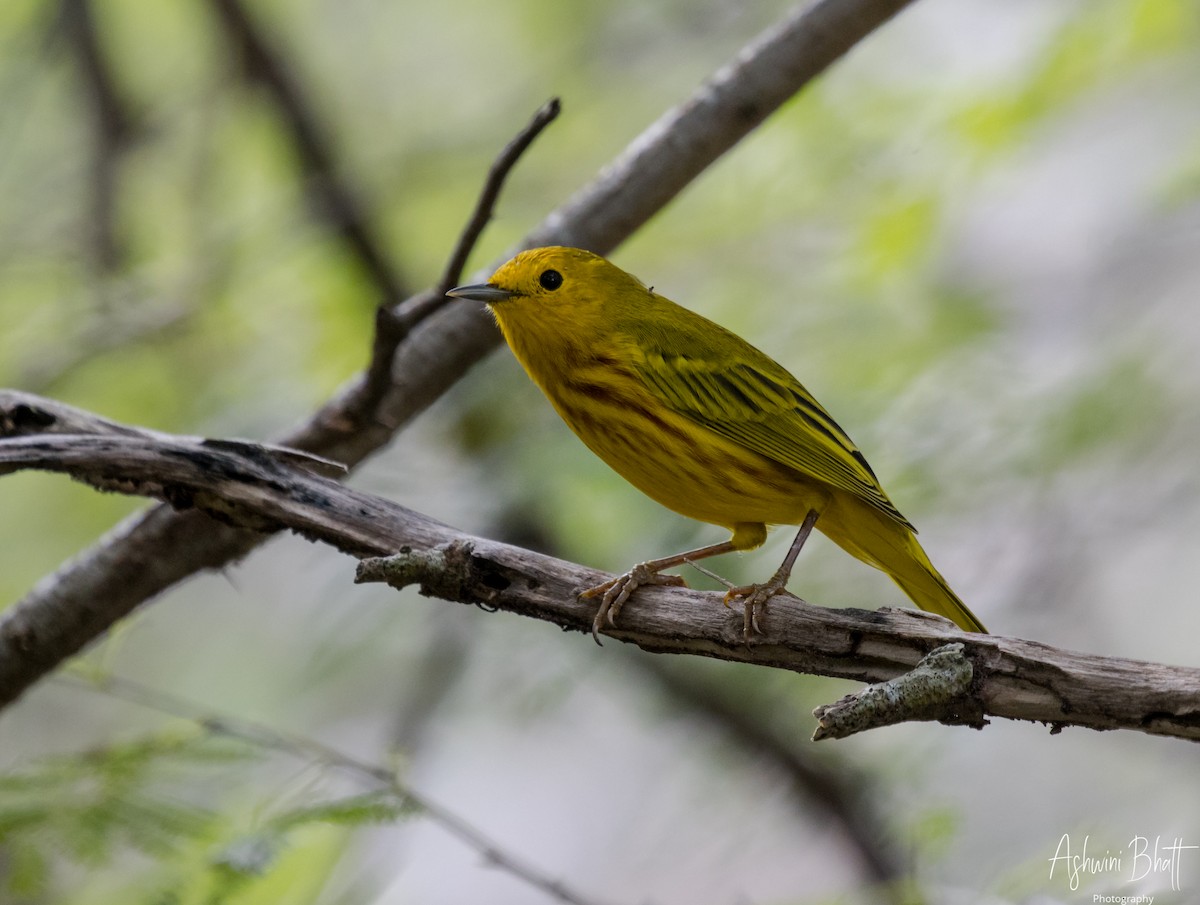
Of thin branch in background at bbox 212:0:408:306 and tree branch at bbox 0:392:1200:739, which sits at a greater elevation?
thin branch in background at bbox 212:0:408:306

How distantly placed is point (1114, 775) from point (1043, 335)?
2406 millimetres

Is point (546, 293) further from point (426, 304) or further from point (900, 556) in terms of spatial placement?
point (900, 556)

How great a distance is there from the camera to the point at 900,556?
3406 mm

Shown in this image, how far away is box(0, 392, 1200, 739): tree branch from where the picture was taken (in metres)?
2.32

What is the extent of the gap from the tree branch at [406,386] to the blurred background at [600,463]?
0.31 metres

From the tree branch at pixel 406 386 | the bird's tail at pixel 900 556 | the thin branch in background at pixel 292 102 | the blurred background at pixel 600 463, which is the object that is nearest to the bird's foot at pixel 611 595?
the bird's tail at pixel 900 556

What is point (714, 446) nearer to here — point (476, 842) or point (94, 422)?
point (476, 842)

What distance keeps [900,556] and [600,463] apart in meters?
1.86

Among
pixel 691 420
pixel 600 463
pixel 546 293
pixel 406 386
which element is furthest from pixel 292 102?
pixel 691 420

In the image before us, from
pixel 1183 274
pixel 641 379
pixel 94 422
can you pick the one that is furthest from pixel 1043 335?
pixel 94 422

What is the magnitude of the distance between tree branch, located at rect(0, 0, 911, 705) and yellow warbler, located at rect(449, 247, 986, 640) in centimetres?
29

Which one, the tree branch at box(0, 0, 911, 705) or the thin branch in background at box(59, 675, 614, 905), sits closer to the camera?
the thin branch in background at box(59, 675, 614, 905)

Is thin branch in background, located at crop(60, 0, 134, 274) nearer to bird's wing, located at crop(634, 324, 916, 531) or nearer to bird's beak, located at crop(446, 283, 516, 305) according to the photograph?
bird's beak, located at crop(446, 283, 516, 305)

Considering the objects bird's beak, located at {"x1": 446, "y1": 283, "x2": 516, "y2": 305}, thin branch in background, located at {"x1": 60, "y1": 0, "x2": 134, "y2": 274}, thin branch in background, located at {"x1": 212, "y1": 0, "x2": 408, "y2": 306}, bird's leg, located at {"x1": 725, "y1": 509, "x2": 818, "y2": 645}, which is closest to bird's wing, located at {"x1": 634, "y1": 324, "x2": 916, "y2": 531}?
bird's leg, located at {"x1": 725, "y1": 509, "x2": 818, "y2": 645}
